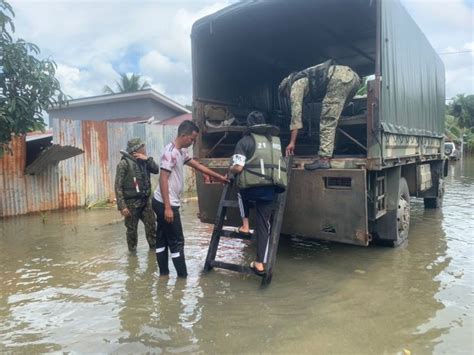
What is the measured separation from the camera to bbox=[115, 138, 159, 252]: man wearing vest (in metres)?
5.22

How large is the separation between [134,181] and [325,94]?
268 centimetres

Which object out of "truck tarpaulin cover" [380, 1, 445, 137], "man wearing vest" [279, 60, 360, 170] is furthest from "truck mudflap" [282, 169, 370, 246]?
"truck tarpaulin cover" [380, 1, 445, 137]

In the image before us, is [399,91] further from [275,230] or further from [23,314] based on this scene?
[23,314]

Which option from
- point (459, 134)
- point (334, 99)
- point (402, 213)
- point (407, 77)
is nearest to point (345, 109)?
point (407, 77)

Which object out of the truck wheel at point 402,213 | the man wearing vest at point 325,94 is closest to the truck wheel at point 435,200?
the truck wheel at point 402,213

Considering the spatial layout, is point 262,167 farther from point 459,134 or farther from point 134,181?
point 459,134

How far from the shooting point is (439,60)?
8039mm

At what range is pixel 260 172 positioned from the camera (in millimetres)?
3941

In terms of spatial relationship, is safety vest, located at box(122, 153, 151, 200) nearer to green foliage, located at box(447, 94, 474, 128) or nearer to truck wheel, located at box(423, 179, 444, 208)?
truck wheel, located at box(423, 179, 444, 208)

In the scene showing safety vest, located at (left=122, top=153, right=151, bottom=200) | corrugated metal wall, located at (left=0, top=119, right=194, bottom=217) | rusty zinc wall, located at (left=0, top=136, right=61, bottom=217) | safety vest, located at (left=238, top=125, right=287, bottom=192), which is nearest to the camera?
safety vest, located at (left=238, top=125, right=287, bottom=192)

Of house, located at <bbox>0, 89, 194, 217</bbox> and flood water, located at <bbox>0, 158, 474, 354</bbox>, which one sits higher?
house, located at <bbox>0, 89, 194, 217</bbox>

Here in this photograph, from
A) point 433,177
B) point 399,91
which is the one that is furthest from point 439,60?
point 399,91

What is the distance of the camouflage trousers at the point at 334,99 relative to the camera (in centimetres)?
452

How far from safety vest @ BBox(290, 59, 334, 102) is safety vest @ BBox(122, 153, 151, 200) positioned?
2.35 metres
